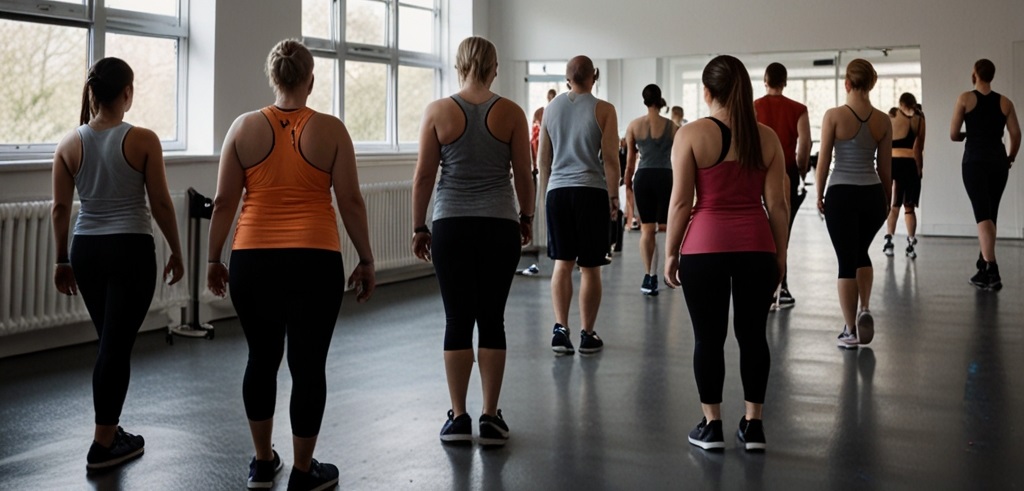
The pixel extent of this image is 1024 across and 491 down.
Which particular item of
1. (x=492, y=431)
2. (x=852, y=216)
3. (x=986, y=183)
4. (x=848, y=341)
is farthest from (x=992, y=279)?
(x=492, y=431)

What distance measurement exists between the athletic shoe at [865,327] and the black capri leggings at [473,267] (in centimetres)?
260

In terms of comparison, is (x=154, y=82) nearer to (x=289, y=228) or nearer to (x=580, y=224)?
(x=580, y=224)

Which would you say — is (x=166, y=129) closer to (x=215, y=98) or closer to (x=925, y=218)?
(x=215, y=98)

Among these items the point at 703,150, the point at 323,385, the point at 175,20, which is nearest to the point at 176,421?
the point at 323,385

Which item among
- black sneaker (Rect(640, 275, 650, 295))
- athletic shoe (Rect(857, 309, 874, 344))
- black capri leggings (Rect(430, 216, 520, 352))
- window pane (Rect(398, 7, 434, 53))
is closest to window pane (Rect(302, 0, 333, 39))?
window pane (Rect(398, 7, 434, 53))

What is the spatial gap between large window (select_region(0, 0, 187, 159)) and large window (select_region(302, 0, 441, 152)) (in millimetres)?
1905

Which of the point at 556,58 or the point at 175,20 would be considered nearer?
the point at 175,20

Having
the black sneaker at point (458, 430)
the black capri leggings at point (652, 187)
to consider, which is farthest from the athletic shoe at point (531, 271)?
the black sneaker at point (458, 430)

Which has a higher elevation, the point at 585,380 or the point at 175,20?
the point at 175,20

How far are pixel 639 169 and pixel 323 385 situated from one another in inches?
185

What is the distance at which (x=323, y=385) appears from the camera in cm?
322

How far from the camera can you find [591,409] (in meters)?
4.40

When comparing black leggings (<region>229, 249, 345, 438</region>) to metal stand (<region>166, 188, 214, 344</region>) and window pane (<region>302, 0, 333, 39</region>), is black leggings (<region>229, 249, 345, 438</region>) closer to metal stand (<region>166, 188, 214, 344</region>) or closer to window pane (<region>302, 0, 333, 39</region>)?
metal stand (<region>166, 188, 214, 344</region>)

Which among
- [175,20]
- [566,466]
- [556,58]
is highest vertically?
[556,58]
